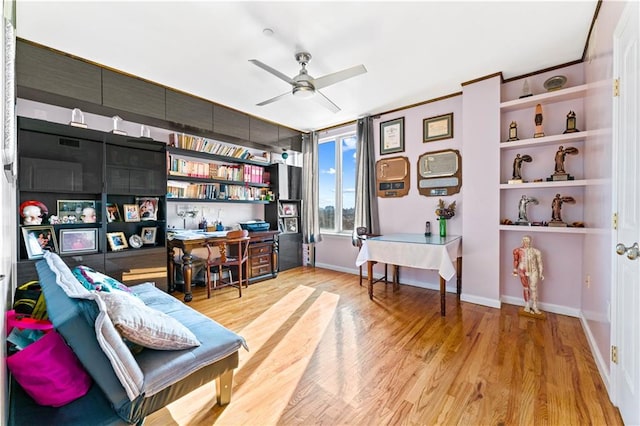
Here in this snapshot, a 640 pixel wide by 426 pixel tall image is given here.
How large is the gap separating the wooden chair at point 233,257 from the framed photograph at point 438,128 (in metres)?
2.86

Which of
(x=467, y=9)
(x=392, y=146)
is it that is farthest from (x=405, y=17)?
(x=392, y=146)

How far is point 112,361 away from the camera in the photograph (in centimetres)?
107

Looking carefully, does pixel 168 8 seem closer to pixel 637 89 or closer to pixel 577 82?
pixel 637 89

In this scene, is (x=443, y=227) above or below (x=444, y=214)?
below

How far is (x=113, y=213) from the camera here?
319 centimetres

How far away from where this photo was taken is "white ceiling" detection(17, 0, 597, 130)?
2.05 meters

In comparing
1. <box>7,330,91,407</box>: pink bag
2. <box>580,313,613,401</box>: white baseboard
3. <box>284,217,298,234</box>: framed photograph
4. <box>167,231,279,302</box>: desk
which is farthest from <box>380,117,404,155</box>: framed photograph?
<box>7,330,91,407</box>: pink bag

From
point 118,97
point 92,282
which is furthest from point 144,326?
point 118,97

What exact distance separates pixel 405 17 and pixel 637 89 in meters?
1.53

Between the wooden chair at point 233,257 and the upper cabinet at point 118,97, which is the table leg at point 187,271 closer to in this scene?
the wooden chair at point 233,257

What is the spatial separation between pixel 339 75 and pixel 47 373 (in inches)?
102

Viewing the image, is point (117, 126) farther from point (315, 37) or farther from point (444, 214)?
point (444, 214)

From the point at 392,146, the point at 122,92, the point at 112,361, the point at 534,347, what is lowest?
the point at 534,347

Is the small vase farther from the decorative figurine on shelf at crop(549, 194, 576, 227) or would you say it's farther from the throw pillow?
the throw pillow
